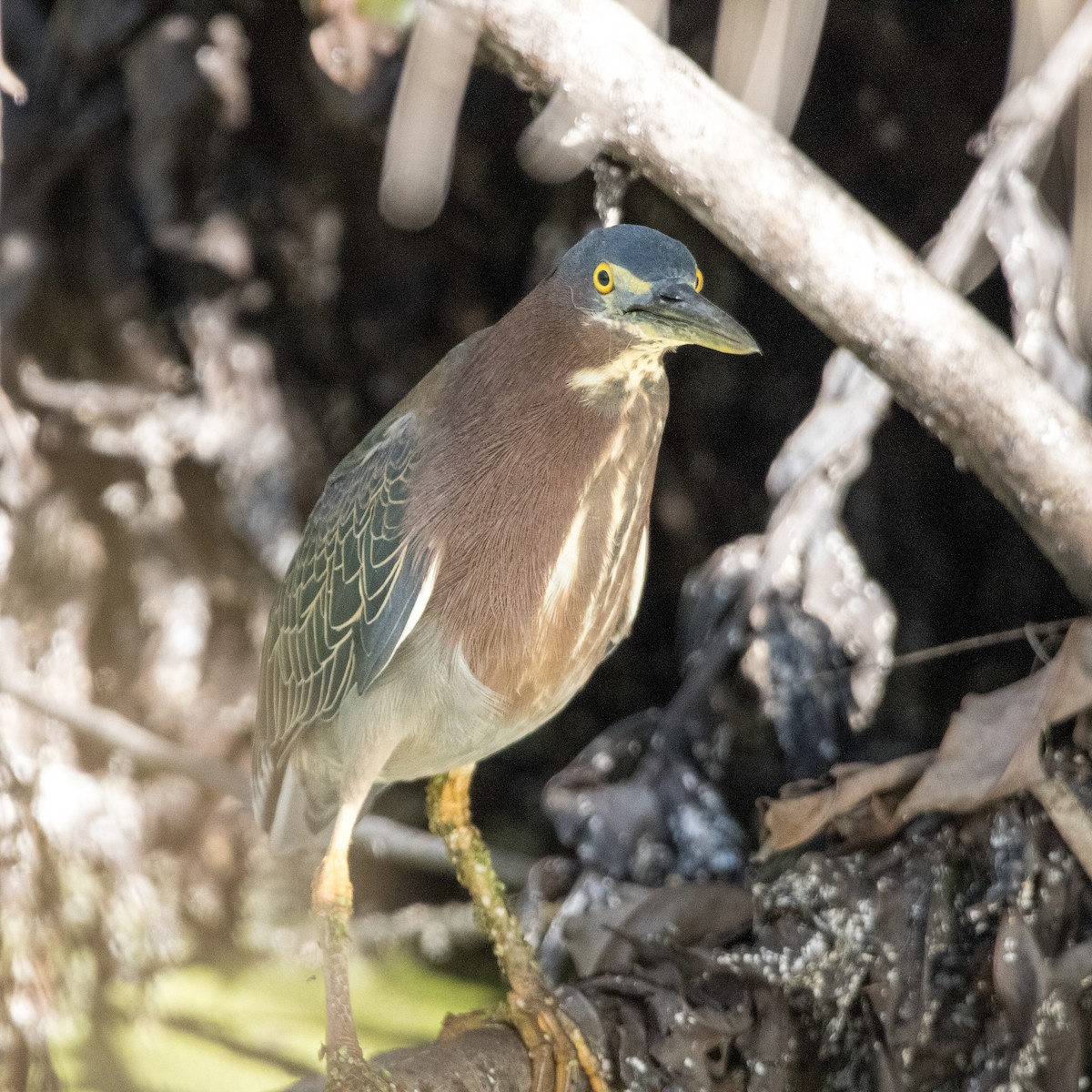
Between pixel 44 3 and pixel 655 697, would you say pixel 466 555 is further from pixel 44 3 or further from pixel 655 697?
pixel 44 3

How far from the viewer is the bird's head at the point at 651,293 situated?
1.30 m

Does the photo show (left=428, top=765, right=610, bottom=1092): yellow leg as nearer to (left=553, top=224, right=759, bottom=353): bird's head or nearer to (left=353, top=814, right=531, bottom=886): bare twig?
(left=353, top=814, right=531, bottom=886): bare twig

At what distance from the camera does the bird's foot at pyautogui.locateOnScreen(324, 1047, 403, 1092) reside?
1533 mm

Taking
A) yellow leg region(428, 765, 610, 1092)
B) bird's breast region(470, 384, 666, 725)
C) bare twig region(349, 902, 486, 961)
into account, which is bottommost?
yellow leg region(428, 765, 610, 1092)

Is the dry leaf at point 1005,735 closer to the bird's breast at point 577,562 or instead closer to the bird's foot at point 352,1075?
the bird's breast at point 577,562

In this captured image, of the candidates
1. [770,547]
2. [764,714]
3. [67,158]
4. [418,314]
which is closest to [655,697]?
[764,714]

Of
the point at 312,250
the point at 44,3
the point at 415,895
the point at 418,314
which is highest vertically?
the point at 44,3

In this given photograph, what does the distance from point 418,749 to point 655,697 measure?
1.43 meters

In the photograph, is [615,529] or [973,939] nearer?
[615,529]

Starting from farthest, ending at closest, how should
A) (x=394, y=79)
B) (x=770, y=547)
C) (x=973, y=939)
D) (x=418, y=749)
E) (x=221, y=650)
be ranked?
(x=221, y=650) → (x=394, y=79) → (x=770, y=547) → (x=973, y=939) → (x=418, y=749)

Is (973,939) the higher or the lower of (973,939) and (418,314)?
the lower

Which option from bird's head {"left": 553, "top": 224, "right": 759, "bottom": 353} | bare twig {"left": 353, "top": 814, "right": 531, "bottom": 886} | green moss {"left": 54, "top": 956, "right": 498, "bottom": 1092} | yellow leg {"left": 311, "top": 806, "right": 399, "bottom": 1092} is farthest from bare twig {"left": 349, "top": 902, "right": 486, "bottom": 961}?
bird's head {"left": 553, "top": 224, "right": 759, "bottom": 353}

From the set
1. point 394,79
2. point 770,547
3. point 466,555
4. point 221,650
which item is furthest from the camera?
point 221,650

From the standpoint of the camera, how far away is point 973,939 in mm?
1849
